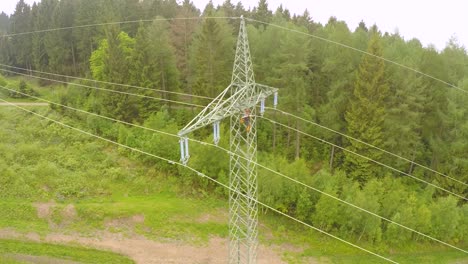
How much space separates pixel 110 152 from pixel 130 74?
22.5ft

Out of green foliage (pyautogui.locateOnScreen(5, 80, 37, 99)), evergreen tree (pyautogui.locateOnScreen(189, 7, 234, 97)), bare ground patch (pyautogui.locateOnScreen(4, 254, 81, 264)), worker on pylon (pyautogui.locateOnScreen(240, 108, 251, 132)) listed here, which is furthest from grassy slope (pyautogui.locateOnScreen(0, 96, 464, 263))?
worker on pylon (pyautogui.locateOnScreen(240, 108, 251, 132))

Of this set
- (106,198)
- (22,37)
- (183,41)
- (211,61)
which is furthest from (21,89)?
(211,61)

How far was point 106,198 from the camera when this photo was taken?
27656 mm

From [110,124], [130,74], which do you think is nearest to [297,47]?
[130,74]

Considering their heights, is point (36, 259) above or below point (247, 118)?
below

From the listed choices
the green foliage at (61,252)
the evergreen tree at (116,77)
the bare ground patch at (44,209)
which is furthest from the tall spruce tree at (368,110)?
the bare ground patch at (44,209)

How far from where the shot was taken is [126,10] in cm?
4838

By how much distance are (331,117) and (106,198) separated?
56.0ft

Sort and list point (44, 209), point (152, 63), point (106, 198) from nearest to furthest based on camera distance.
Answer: point (44, 209) → point (106, 198) → point (152, 63)

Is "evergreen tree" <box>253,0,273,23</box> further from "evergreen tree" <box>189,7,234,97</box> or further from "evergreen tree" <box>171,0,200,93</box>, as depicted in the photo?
"evergreen tree" <box>189,7,234,97</box>

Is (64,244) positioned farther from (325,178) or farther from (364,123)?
(364,123)

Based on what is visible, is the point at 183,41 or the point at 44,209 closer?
the point at 44,209

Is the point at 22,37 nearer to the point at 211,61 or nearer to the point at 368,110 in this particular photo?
the point at 211,61

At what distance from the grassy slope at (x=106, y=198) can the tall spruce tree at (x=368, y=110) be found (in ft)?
18.7
